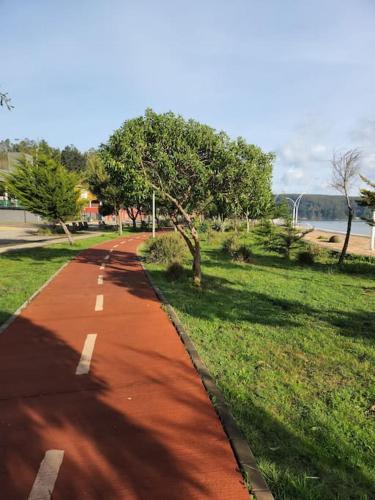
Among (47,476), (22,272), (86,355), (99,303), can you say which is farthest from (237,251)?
(47,476)

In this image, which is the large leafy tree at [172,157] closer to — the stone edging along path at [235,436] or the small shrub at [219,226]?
the stone edging along path at [235,436]

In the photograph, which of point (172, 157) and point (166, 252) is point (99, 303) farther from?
point (166, 252)

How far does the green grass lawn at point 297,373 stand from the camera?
3604 mm

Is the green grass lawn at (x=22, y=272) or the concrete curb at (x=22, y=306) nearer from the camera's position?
the concrete curb at (x=22, y=306)

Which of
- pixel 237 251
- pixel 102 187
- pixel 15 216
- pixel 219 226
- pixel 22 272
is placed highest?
pixel 102 187

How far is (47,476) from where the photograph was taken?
3.47 meters

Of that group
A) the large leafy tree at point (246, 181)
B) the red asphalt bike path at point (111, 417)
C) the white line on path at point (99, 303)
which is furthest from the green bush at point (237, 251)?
the red asphalt bike path at point (111, 417)

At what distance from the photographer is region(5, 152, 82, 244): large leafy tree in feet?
79.7

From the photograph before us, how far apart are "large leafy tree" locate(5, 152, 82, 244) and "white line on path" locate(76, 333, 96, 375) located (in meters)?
19.2

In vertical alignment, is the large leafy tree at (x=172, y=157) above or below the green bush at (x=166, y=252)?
above

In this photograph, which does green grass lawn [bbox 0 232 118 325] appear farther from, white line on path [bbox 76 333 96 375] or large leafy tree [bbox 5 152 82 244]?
large leafy tree [bbox 5 152 82 244]

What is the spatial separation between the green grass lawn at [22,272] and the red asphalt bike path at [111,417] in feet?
8.05

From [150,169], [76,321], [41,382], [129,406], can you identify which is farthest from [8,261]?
[129,406]

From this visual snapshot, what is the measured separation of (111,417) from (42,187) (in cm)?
2265
